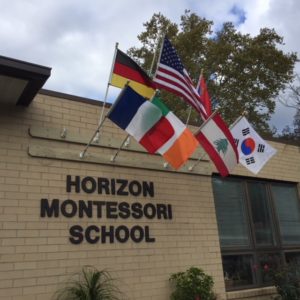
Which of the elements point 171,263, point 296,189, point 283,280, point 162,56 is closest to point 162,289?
point 171,263

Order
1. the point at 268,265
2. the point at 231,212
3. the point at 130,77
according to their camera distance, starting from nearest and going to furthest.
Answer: the point at 130,77
the point at 231,212
the point at 268,265

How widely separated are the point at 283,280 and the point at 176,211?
266 cm

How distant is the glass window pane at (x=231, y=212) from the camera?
30.0 ft

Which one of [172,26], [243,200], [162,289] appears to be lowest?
[162,289]

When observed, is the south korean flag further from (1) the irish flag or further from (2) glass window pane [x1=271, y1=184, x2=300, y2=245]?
(2) glass window pane [x1=271, y1=184, x2=300, y2=245]

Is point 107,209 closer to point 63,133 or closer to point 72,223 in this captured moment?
point 72,223

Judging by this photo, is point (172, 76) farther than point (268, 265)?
No

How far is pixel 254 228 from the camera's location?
969 centimetres

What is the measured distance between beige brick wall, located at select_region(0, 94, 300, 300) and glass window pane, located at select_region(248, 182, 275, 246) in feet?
5.20

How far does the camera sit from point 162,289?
7.35 meters

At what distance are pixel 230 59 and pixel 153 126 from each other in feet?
53.7

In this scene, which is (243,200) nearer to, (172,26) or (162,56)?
(162,56)

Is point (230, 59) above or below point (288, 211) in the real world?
above

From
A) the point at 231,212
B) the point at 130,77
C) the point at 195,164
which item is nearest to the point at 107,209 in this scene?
the point at 130,77
